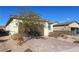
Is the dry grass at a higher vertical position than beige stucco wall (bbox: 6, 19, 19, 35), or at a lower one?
lower

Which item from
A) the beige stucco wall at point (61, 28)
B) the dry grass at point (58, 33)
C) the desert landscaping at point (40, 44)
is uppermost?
the beige stucco wall at point (61, 28)

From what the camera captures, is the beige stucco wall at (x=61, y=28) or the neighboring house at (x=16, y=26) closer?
the neighboring house at (x=16, y=26)

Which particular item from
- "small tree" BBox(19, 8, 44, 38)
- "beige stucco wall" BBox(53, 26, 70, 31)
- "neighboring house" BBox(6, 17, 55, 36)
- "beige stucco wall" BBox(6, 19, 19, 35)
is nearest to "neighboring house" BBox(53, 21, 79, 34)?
"beige stucco wall" BBox(53, 26, 70, 31)

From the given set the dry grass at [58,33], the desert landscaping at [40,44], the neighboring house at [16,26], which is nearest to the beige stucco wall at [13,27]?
the neighboring house at [16,26]

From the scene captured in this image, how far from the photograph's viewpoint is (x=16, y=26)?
5.03 m

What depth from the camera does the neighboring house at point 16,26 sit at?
500cm

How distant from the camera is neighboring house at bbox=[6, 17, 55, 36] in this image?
5.00 metres

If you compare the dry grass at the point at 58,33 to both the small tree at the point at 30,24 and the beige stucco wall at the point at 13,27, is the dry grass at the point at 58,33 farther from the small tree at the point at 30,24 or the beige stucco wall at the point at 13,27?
the beige stucco wall at the point at 13,27

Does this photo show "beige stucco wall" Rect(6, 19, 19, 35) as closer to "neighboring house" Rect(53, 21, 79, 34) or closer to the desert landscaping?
the desert landscaping

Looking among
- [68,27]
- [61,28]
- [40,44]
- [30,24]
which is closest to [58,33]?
[61,28]

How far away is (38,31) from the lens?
5059mm
